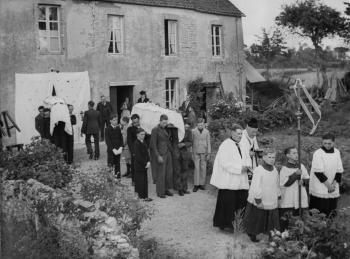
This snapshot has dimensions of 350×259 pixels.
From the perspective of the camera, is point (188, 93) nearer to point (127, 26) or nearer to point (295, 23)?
point (127, 26)

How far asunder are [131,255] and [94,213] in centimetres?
92

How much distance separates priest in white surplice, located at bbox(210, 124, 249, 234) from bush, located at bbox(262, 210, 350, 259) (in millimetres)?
2324

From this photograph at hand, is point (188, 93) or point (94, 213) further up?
point (188, 93)

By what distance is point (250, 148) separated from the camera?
31.8ft

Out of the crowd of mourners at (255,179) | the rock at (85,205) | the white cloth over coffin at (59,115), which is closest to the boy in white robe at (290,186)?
the crowd of mourners at (255,179)

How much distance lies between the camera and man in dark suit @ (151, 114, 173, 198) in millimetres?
11344

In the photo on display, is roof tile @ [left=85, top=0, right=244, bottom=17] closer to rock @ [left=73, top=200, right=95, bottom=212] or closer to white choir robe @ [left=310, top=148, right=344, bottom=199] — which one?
white choir robe @ [left=310, top=148, right=344, bottom=199]

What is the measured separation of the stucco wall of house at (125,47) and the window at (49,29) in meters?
0.22

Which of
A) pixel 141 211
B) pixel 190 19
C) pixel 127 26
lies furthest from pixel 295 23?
pixel 141 211

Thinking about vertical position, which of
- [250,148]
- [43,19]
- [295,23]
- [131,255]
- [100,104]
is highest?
[295,23]

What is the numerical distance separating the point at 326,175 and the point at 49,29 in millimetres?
11652

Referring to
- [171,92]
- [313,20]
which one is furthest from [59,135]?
[313,20]

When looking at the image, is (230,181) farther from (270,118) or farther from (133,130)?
(270,118)

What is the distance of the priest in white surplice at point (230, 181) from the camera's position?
9102mm
